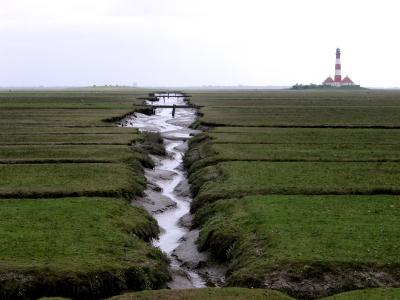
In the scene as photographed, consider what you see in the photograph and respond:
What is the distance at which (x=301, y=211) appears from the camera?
2045 cm

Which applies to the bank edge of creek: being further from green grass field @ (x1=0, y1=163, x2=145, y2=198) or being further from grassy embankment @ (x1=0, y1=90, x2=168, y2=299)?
green grass field @ (x1=0, y1=163, x2=145, y2=198)

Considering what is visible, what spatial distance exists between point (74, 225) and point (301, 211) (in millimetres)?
8635

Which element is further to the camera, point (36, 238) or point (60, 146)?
point (60, 146)

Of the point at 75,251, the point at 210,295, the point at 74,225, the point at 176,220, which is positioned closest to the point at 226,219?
the point at 176,220

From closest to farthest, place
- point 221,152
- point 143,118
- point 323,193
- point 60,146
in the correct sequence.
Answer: point 323,193 → point 221,152 → point 60,146 → point 143,118

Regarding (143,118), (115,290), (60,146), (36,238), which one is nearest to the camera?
(115,290)

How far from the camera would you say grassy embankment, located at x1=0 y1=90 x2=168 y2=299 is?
564 inches

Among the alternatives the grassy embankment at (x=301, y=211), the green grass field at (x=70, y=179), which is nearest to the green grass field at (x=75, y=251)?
the green grass field at (x=70, y=179)

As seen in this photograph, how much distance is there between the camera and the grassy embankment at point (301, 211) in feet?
48.4

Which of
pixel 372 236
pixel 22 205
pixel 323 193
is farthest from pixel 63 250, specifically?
pixel 323 193

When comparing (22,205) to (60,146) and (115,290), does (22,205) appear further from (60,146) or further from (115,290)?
(60,146)

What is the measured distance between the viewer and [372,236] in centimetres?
1717

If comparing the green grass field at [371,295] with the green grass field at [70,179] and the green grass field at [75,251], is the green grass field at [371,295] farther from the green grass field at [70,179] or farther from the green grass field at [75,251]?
the green grass field at [70,179]

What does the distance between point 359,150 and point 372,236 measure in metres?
20.3
